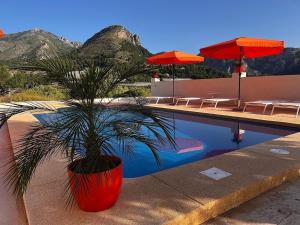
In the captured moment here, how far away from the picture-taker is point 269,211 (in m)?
2.55

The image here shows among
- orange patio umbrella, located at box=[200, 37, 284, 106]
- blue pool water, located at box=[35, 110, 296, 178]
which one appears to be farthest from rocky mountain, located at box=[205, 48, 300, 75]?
blue pool water, located at box=[35, 110, 296, 178]

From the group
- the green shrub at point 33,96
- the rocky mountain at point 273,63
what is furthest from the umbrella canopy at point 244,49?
the rocky mountain at point 273,63

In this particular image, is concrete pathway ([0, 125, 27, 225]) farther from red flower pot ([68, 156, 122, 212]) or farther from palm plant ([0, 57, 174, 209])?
red flower pot ([68, 156, 122, 212])

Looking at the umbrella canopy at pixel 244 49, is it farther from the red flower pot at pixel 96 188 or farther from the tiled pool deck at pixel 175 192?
the red flower pot at pixel 96 188

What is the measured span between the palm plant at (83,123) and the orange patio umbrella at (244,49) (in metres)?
6.00

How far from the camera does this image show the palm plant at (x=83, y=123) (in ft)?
6.89

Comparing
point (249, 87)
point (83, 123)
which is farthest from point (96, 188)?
point (249, 87)

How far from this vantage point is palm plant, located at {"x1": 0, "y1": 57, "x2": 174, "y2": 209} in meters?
2.10

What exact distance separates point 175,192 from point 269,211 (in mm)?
969

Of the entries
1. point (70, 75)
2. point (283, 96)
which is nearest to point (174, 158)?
point (70, 75)

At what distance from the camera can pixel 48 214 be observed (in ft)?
7.72

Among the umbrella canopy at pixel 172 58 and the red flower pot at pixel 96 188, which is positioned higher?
the umbrella canopy at pixel 172 58

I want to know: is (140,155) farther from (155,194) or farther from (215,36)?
(215,36)

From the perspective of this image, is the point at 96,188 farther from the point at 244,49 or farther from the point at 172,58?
Answer: the point at 172,58
